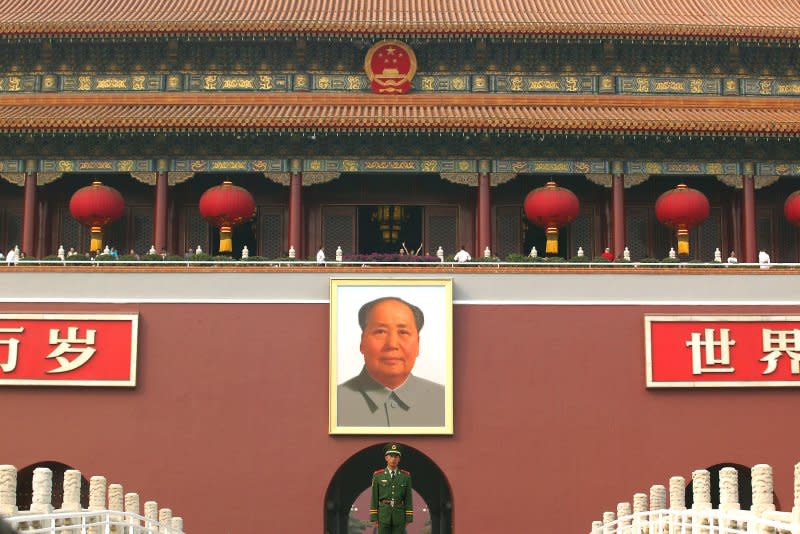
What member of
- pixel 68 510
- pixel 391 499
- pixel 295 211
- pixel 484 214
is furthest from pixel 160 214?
pixel 68 510

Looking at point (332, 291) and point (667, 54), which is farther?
point (667, 54)

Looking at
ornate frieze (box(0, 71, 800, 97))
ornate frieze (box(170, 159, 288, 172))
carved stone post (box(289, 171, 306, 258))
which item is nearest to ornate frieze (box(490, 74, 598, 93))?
ornate frieze (box(0, 71, 800, 97))

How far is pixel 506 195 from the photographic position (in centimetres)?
2203

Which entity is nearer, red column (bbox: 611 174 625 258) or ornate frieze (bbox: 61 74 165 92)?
red column (bbox: 611 174 625 258)

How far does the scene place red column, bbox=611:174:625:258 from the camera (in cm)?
2011

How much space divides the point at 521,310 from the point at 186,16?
28.8 feet

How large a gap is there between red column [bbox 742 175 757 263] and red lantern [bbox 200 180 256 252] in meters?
8.32

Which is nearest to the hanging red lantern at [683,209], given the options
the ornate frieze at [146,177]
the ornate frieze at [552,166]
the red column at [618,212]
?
the red column at [618,212]

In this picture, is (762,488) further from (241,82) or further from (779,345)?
(241,82)

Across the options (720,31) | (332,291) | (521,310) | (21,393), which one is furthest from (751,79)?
(21,393)

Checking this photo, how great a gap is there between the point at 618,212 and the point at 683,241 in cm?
117

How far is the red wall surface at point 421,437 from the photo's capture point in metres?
17.6

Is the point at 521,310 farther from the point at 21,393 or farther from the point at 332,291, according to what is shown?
the point at 21,393

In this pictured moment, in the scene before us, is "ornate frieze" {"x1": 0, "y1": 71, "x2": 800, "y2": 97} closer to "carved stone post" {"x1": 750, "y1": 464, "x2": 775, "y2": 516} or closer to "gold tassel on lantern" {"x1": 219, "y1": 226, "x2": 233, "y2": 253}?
"gold tassel on lantern" {"x1": 219, "y1": 226, "x2": 233, "y2": 253}
